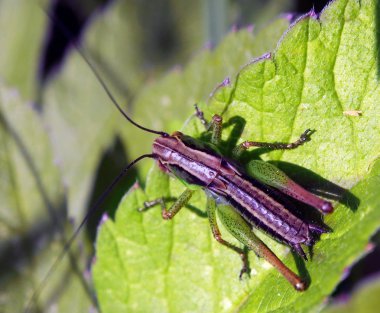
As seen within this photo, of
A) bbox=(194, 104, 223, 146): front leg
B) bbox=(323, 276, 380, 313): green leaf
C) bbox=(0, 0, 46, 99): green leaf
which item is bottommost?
bbox=(323, 276, 380, 313): green leaf

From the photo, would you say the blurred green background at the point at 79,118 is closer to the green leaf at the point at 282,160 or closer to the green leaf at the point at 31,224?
the green leaf at the point at 31,224

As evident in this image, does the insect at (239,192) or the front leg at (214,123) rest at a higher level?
the front leg at (214,123)

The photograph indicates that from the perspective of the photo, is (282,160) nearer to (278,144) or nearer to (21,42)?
(278,144)

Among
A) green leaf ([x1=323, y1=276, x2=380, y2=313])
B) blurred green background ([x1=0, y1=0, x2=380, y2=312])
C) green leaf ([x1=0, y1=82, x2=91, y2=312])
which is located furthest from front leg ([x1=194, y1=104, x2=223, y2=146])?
green leaf ([x1=323, y1=276, x2=380, y2=313])

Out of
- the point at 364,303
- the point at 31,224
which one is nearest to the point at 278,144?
the point at 31,224

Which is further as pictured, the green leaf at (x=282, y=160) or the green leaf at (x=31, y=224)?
the green leaf at (x=31, y=224)

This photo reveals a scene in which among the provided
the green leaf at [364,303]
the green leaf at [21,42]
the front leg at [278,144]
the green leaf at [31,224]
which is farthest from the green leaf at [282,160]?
the green leaf at [21,42]

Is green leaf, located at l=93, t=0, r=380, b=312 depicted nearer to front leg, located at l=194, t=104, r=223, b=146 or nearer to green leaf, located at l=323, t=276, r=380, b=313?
front leg, located at l=194, t=104, r=223, b=146
